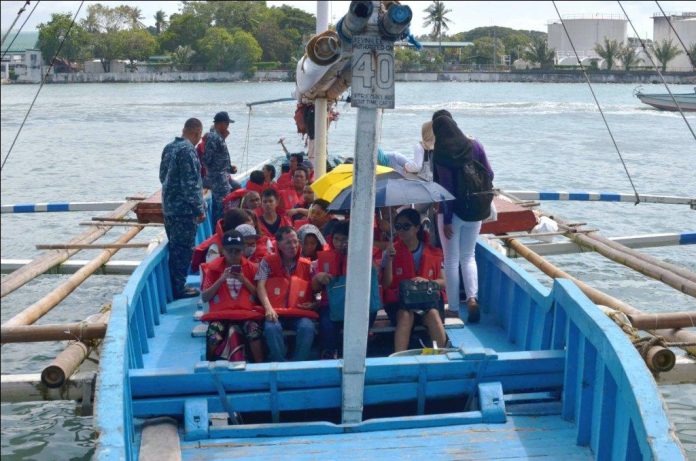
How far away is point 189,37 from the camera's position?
112ft

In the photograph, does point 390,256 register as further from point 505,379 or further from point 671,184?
point 671,184

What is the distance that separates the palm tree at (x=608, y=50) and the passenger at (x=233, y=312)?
105 meters

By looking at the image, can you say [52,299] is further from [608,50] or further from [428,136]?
[608,50]

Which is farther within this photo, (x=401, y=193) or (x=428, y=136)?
(x=428, y=136)

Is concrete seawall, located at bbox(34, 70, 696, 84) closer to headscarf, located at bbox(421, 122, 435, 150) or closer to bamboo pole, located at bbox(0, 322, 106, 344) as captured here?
headscarf, located at bbox(421, 122, 435, 150)

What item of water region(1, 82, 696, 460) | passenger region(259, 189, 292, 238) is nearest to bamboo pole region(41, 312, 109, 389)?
water region(1, 82, 696, 460)

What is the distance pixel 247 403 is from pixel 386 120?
42120 millimetres

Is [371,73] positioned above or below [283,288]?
above

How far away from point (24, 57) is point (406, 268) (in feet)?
10.5

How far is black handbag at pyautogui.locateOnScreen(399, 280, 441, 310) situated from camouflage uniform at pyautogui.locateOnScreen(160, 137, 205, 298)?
101 inches

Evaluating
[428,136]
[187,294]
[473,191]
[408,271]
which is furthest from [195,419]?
[428,136]

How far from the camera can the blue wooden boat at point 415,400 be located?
14.8 feet

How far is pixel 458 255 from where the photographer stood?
22.6ft

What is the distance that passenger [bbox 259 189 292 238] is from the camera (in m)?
7.26
